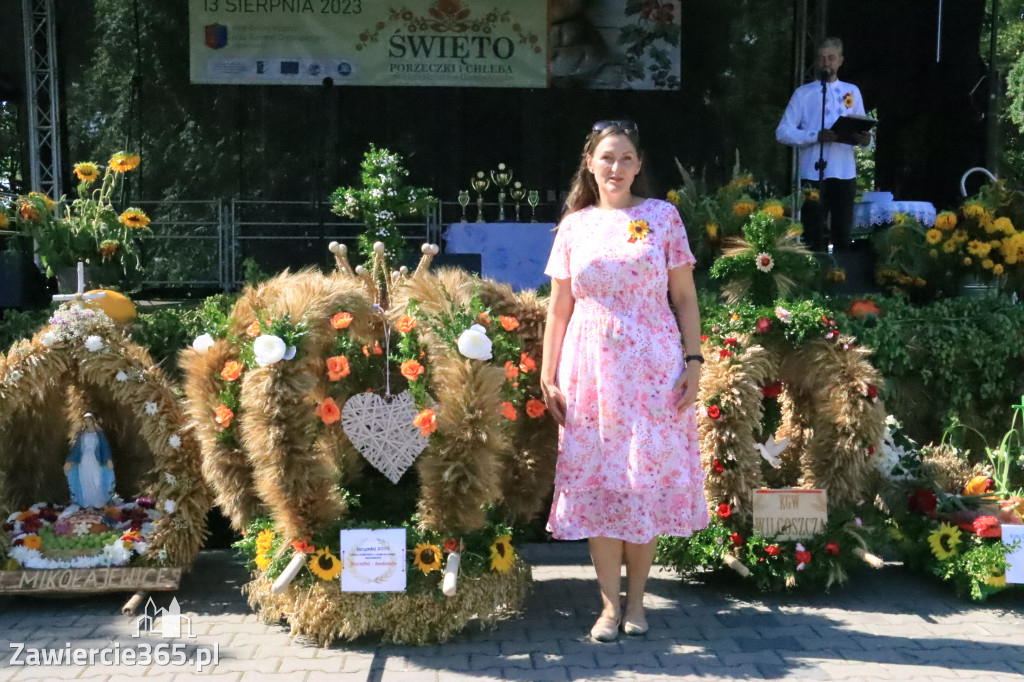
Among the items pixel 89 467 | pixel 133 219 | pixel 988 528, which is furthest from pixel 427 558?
pixel 133 219

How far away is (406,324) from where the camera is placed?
13.1ft

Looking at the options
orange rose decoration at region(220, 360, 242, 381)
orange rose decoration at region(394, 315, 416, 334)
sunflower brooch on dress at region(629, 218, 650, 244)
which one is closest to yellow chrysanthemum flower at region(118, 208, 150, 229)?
orange rose decoration at region(220, 360, 242, 381)

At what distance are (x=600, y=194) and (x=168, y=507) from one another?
7.17 feet

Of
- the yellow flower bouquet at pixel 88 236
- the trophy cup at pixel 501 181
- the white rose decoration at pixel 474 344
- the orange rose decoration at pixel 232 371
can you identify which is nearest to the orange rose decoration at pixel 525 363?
the white rose decoration at pixel 474 344

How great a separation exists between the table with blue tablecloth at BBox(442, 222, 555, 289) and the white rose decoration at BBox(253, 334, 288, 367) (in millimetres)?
4330

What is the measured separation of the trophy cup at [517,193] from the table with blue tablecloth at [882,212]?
9.68 feet

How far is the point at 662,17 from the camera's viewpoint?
10586 mm

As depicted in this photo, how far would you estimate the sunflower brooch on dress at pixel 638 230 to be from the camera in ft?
12.9

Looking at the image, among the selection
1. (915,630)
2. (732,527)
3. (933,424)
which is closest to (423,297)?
(732,527)

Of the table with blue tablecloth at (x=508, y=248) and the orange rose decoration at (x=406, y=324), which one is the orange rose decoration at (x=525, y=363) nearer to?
the orange rose decoration at (x=406, y=324)

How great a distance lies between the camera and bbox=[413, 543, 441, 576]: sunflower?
3926 millimetres

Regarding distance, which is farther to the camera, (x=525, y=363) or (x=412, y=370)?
(x=525, y=363)

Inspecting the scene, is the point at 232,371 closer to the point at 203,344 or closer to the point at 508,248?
the point at 203,344

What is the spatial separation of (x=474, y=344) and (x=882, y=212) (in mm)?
5336
